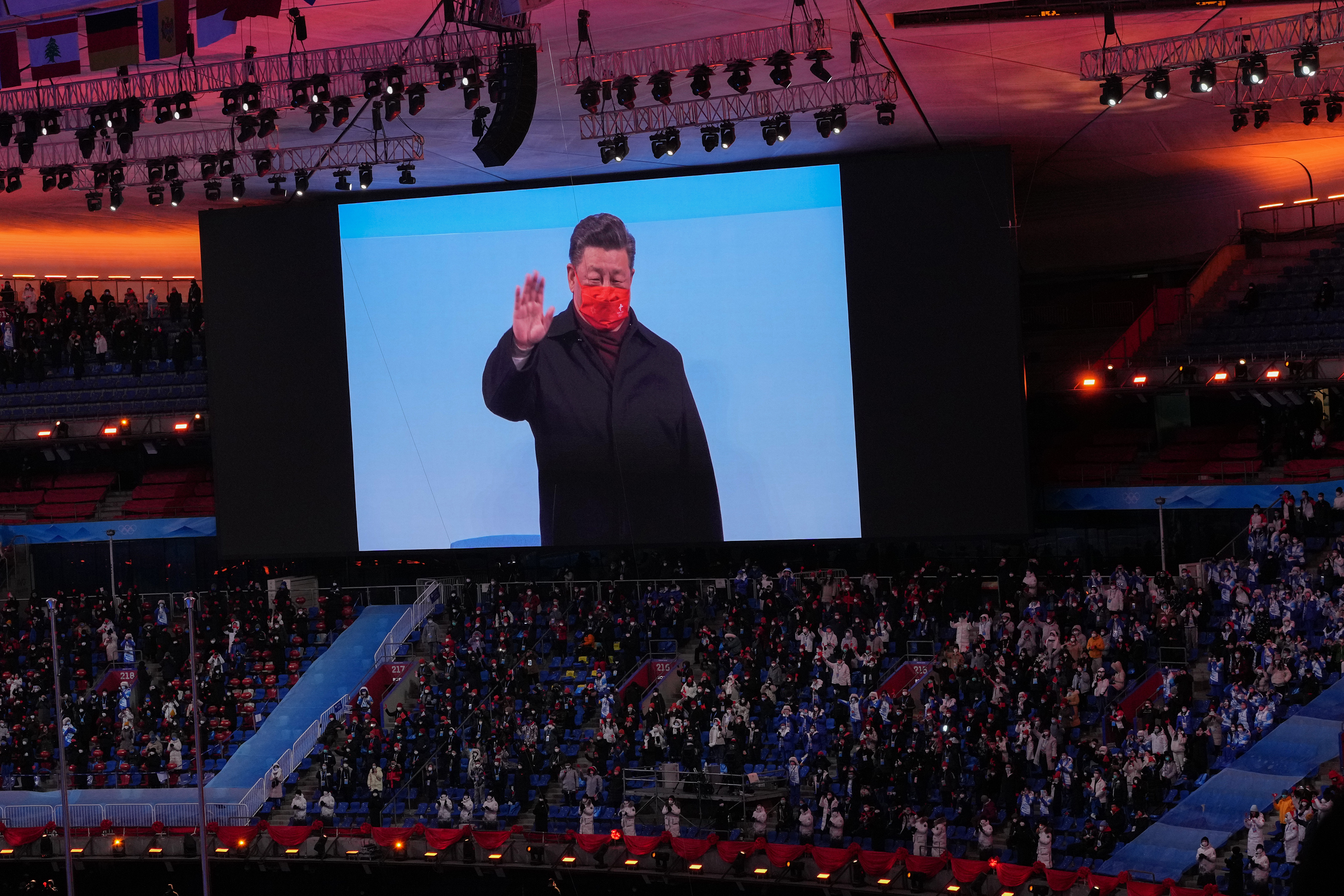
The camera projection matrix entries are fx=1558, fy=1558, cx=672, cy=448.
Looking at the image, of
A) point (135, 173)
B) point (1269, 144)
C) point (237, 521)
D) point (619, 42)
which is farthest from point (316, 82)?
point (1269, 144)

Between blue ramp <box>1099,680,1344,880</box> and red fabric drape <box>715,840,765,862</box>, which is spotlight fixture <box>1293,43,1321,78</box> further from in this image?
red fabric drape <box>715,840,765,862</box>

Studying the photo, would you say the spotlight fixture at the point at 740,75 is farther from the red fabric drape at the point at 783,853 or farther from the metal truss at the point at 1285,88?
the red fabric drape at the point at 783,853

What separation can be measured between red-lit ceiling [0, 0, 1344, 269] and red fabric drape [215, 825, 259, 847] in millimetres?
11629

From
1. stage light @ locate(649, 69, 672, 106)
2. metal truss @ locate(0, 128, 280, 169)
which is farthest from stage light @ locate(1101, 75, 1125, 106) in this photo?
metal truss @ locate(0, 128, 280, 169)

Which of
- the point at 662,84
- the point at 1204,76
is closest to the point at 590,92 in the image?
the point at 662,84

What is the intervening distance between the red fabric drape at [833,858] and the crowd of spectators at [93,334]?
64.1 ft

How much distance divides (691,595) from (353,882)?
8201 mm

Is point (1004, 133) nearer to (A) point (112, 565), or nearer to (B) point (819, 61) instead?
(B) point (819, 61)

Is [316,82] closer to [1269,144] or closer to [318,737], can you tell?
[318,737]

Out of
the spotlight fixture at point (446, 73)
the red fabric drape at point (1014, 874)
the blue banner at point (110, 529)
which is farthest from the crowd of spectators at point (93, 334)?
the red fabric drape at point (1014, 874)

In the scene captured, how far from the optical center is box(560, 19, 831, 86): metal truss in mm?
20422

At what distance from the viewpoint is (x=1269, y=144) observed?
29.5 meters

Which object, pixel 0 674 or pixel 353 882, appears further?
pixel 0 674

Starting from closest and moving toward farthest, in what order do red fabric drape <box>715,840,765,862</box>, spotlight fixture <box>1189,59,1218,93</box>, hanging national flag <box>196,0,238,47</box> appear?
hanging national flag <box>196,0,238,47</box> < spotlight fixture <box>1189,59,1218,93</box> < red fabric drape <box>715,840,765,862</box>
